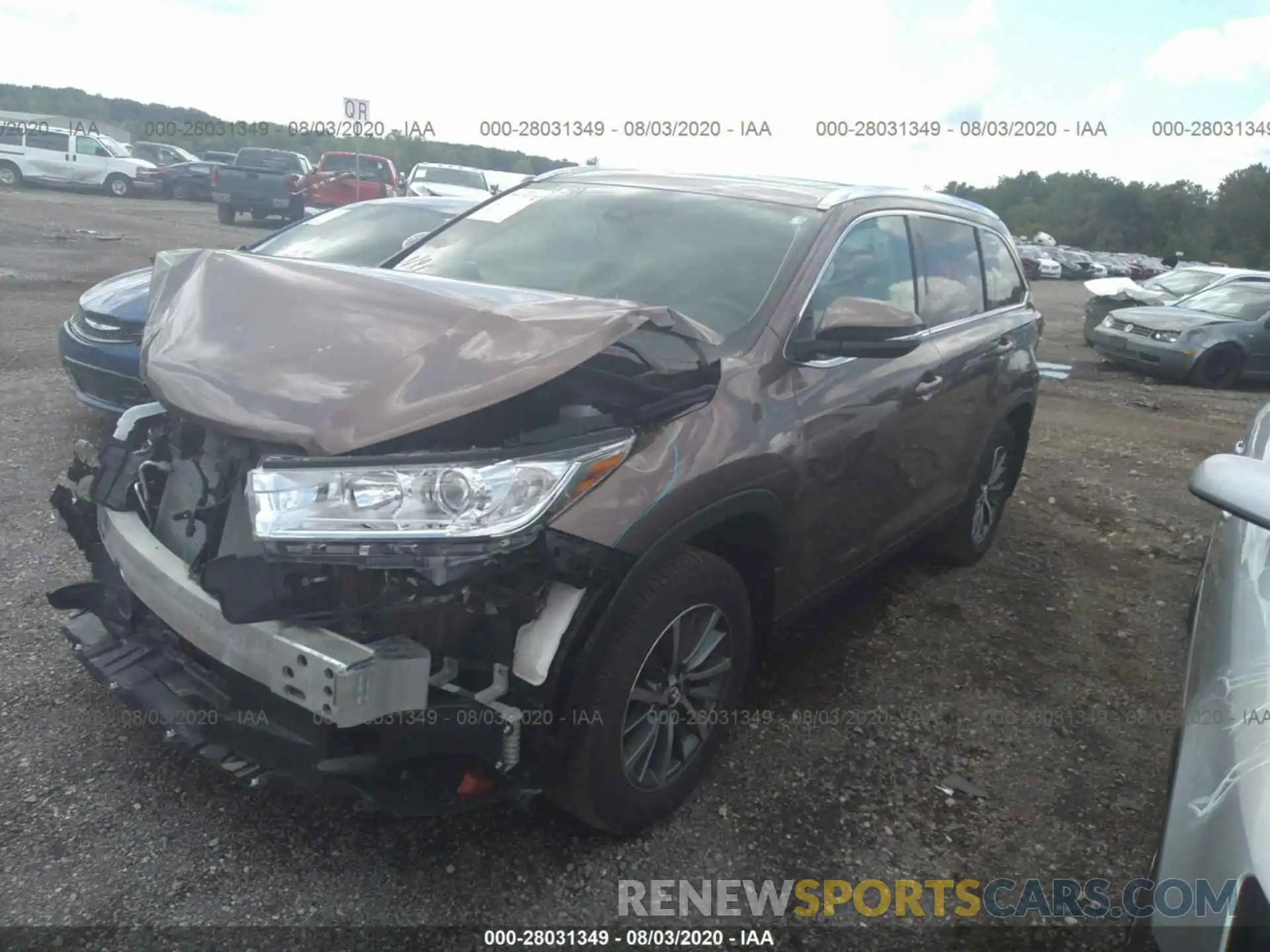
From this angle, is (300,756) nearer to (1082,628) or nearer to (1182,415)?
(1082,628)

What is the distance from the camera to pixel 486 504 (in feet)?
6.97

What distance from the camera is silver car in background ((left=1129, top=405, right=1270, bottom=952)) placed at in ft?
5.79

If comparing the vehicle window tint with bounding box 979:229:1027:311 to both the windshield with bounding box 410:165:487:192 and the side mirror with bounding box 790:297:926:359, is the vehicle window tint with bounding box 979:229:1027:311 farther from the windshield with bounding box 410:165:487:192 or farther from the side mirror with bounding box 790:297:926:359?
the windshield with bounding box 410:165:487:192

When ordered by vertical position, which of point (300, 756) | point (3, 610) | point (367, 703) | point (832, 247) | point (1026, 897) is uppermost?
point (832, 247)

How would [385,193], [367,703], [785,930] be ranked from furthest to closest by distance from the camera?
[385,193] < [785,930] < [367,703]

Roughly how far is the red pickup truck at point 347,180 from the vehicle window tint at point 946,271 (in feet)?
55.4

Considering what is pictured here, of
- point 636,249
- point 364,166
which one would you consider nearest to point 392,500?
point 636,249

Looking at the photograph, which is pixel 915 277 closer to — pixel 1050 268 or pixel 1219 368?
pixel 1219 368

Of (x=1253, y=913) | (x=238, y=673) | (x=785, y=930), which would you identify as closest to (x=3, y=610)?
(x=238, y=673)

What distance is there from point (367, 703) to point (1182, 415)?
10.7 meters

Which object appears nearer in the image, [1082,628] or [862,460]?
[862,460]

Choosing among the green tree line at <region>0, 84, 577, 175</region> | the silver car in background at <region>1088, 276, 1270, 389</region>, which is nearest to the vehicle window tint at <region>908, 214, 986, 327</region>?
the silver car in background at <region>1088, 276, 1270, 389</region>

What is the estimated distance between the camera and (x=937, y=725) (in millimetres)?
3604

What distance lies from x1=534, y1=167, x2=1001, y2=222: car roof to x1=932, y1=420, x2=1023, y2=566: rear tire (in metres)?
1.37
